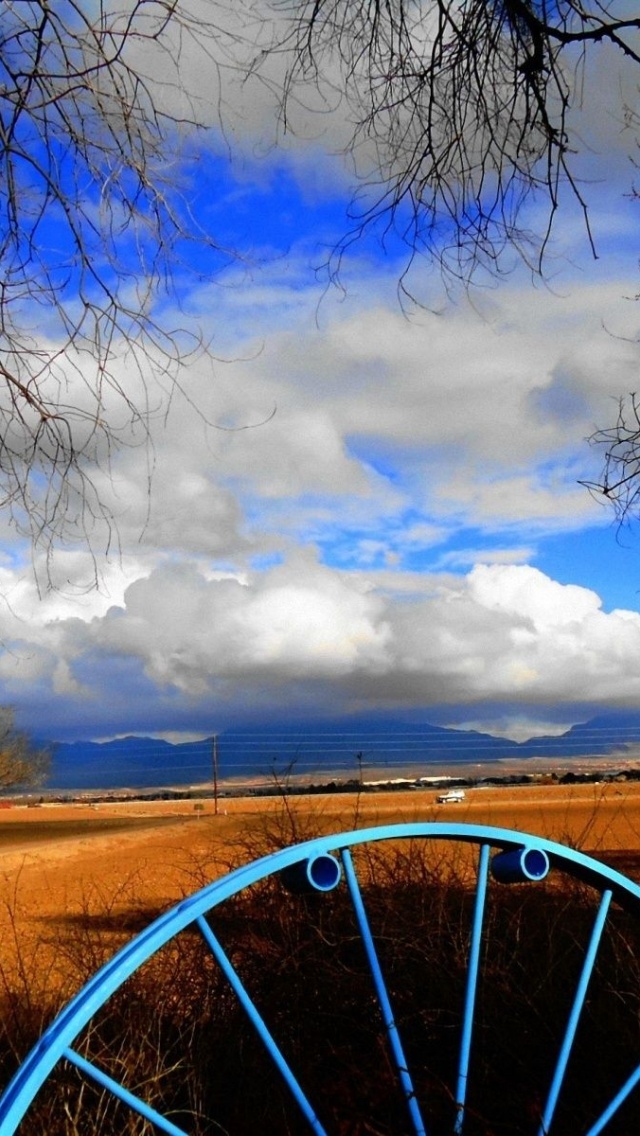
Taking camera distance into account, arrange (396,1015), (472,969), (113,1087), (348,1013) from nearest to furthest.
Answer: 1. (113,1087)
2. (472,969)
3. (396,1015)
4. (348,1013)

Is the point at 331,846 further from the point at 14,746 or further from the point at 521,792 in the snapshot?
the point at 14,746

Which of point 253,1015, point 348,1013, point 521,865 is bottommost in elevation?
point 348,1013

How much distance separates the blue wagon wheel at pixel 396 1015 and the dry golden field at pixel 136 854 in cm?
71

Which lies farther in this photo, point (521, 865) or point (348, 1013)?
point (348, 1013)

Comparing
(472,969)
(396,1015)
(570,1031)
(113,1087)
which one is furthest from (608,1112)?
(396,1015)

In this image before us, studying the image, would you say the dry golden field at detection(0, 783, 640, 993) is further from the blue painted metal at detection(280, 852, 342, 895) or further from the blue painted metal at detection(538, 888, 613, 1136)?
the blue painted metal at detection(280, 852, 342, 895)

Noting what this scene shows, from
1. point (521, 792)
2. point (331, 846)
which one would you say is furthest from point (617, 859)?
point (521, 792)

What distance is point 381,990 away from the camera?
2316 millimetres

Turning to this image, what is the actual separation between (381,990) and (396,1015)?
5.85 feet

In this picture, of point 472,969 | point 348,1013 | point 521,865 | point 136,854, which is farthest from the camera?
point 136,854

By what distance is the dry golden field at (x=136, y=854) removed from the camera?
19.6ft

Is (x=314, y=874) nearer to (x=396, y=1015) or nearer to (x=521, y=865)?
(x=521, y=865)

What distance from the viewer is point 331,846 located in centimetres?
215

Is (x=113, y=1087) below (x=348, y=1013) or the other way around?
the other way around
